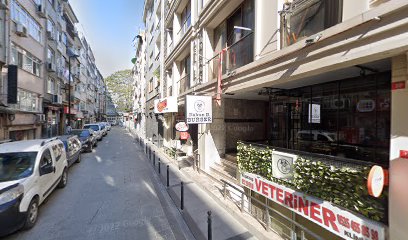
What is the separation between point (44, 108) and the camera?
73.1 feet

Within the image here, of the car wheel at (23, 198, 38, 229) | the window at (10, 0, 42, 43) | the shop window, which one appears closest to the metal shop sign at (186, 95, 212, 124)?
the shop window

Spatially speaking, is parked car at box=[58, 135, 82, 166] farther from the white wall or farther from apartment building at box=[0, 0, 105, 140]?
the white wall

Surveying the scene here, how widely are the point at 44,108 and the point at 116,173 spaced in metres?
17.0

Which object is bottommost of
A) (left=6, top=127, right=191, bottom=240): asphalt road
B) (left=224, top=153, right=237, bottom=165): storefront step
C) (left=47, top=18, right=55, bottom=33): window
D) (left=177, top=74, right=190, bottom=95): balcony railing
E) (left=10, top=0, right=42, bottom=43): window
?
(left=6, top=127, right=191, bottom=240): asphalt road

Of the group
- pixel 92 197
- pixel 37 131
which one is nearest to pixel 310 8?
pixel 92 197

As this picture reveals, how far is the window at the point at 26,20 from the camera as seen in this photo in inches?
606

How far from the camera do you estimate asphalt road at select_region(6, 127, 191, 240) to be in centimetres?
518

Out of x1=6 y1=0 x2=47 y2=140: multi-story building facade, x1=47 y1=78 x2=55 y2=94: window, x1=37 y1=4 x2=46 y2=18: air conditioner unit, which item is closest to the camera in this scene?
x1=6 y1=0 x2=47 y2=140: multi-story building facade

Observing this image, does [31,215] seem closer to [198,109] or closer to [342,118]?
[198,109]

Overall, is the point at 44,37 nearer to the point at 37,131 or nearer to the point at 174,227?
the point at 37,131

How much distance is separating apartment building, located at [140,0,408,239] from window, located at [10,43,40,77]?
13291mm

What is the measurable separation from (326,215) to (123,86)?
78.5m

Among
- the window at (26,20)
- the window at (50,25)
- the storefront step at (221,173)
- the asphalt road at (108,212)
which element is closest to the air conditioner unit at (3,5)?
the window at (26,20)

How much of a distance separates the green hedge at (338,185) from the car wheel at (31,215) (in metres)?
5.99
